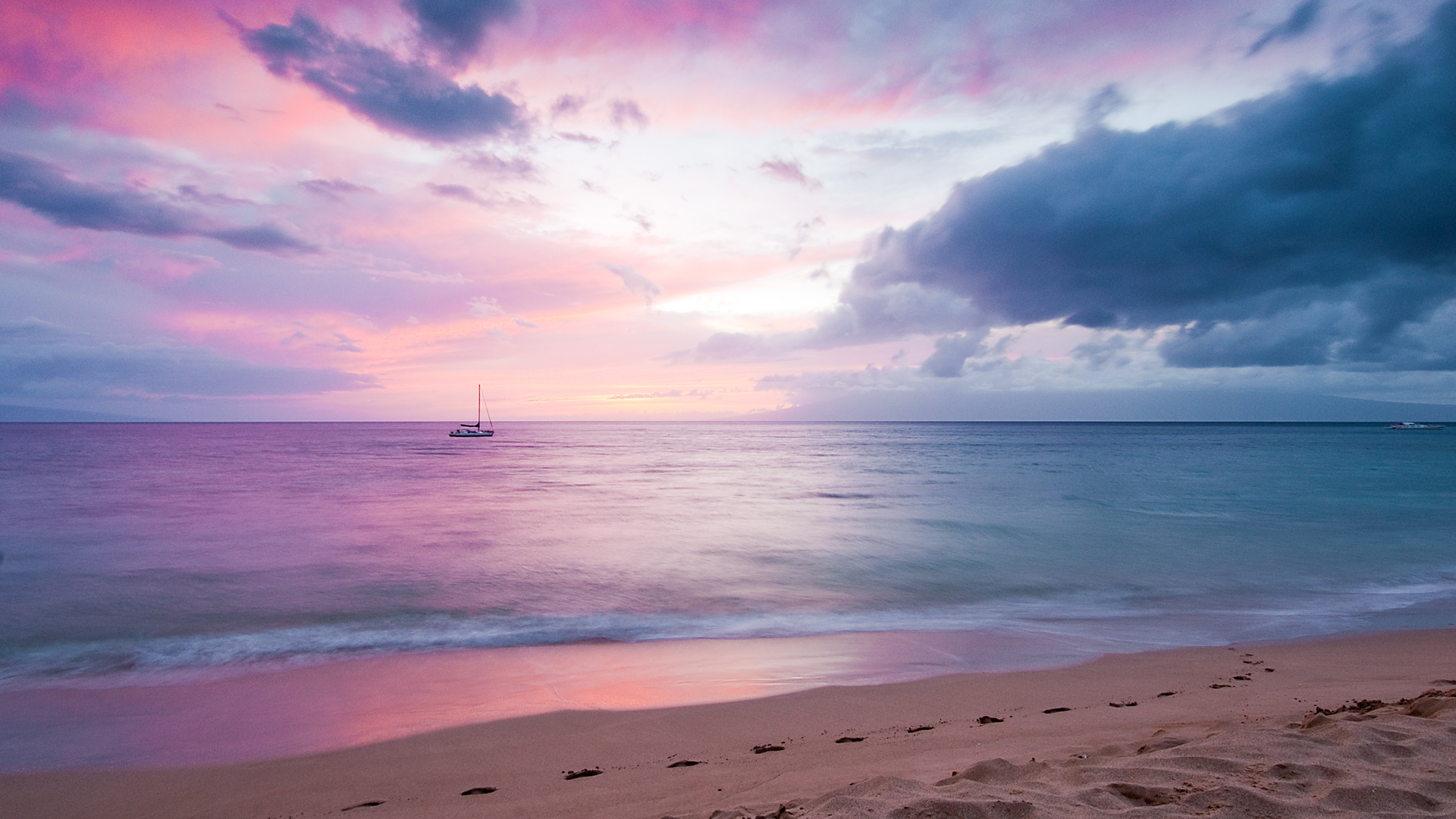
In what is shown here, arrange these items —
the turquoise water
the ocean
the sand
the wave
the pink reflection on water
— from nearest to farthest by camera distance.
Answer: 1. the sand
2. the pink reflection on water
3. the ocean
4. the wave
5. the turquoise water

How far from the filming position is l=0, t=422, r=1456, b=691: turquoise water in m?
10.4

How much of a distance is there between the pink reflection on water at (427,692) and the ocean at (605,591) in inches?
1.9

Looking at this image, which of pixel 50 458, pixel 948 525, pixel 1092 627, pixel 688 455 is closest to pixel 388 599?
pixel 1092 627

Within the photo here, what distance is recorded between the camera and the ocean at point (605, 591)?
778 cm

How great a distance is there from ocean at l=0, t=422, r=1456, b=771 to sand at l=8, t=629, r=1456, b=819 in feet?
2.31

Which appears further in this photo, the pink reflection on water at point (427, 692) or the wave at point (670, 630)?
the wave at point (670, 630)

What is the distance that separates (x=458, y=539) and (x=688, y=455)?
52.5 meters

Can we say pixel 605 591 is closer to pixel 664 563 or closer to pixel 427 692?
pixel 664 563

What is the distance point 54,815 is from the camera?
514 cm

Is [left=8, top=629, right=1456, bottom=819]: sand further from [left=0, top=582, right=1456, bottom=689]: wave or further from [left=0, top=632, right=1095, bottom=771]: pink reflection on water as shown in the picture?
[left=0, top=582, right=1456, bottom=689]: wave

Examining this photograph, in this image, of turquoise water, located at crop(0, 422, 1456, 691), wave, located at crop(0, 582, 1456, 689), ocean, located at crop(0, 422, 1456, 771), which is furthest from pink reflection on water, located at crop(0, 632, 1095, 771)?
turquoise water, located at crop(0, 422, 1456, 691)

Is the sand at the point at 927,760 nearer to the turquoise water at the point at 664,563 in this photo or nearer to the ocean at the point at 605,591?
the ocean at the point at 605,591

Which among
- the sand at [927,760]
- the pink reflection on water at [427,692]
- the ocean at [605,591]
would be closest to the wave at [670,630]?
the ocean at [605,591]

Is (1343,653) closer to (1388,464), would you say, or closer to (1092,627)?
(1092,627)
